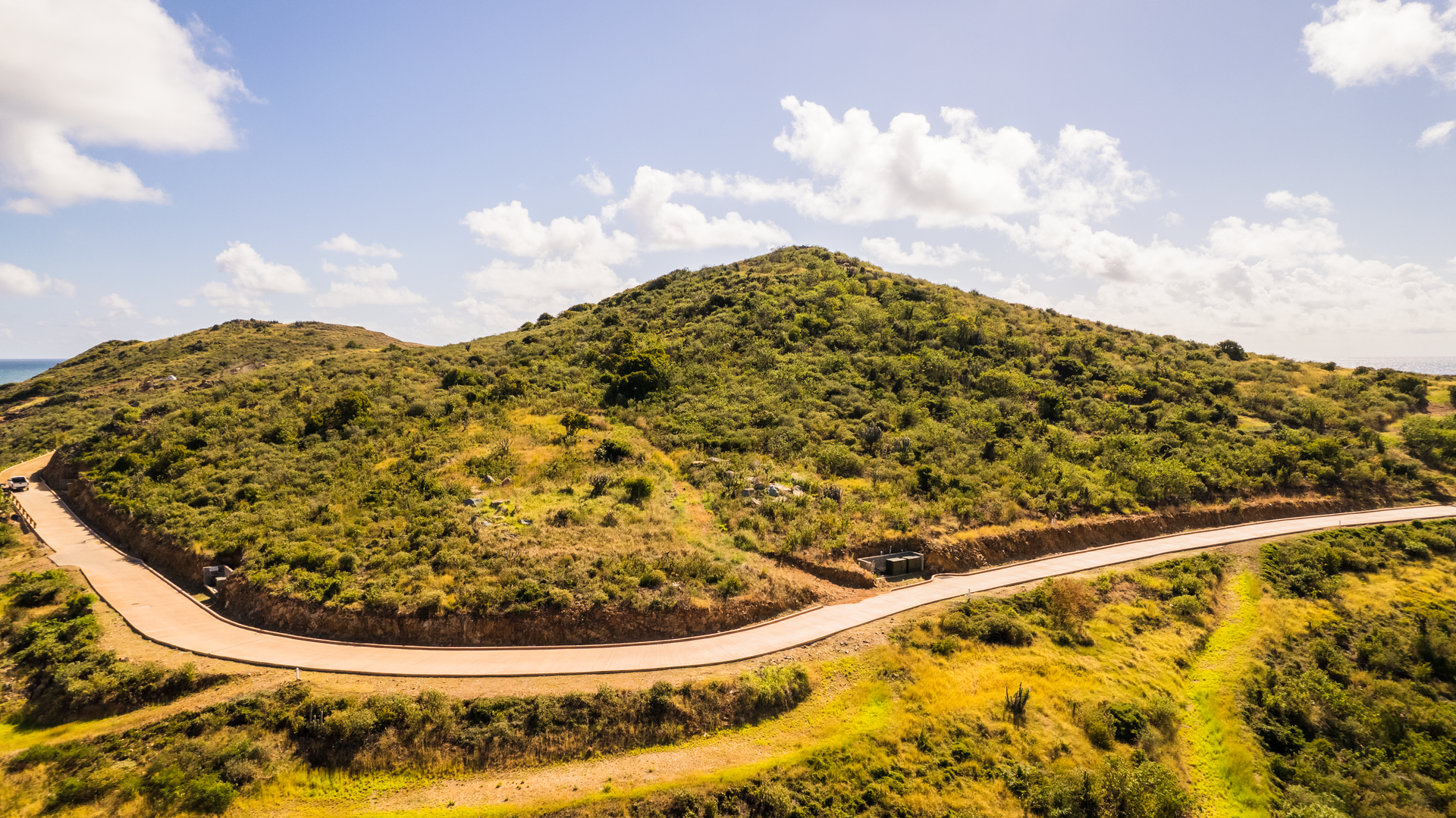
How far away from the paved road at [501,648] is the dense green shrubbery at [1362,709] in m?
6.98

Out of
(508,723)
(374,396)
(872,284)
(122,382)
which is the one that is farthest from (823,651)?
(122,382)

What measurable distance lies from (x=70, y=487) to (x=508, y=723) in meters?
46.0

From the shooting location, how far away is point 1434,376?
55.6 metres

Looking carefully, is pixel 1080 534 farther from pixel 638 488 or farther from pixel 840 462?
pixel 638 488

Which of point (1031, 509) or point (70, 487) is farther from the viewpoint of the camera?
point (70, 487)

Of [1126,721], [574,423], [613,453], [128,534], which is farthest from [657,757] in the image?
[128,534]

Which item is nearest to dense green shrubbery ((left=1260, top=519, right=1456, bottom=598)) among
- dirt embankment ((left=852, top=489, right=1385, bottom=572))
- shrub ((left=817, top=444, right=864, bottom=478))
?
dirt embankment ((left=852, top=489, right=1385, bottom=572))

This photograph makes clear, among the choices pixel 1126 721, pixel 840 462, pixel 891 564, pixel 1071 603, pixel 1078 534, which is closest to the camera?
pixel 1126 721

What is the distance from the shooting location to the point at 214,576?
25.7 metres

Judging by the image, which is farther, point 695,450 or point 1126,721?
point 695,450

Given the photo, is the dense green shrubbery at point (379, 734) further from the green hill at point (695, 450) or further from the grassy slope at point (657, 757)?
the green hill at point (695, 450)

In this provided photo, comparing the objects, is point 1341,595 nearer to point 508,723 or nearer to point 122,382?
point 508,723

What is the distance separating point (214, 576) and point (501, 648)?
16.9m

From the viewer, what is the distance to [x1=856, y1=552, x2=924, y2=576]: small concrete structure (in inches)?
1064
